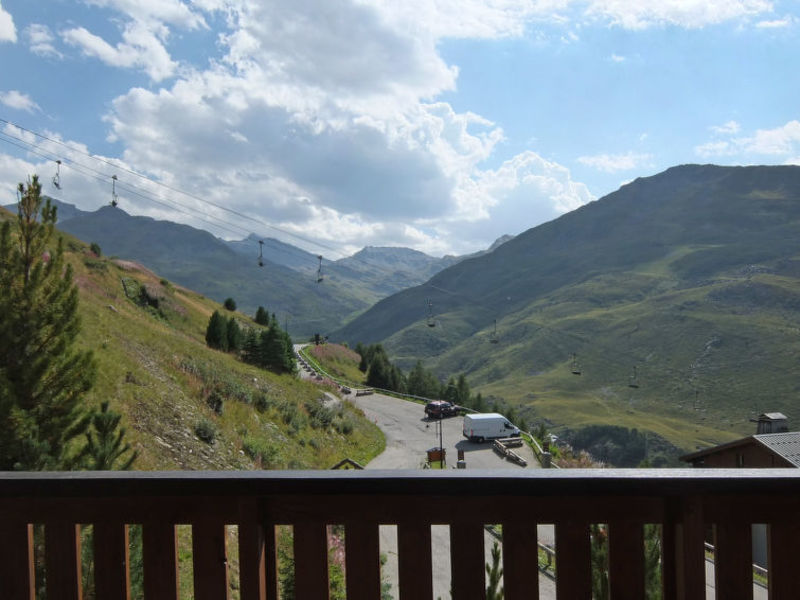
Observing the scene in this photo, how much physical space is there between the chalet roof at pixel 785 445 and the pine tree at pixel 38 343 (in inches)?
896

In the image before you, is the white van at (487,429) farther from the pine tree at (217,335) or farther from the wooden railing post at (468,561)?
the wooden railing post at (468,561)

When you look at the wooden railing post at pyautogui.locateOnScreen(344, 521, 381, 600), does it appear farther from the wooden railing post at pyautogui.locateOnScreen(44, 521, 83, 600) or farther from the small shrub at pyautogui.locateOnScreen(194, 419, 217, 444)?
the small shrub at pyautogui.locateOnScreen(194, 419, 217, 444)

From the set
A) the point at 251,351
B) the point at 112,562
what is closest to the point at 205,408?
the point at 251,351

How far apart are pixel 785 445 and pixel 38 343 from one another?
2514 cm

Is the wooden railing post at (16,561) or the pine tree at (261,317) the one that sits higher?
the pine tree at (261,317)

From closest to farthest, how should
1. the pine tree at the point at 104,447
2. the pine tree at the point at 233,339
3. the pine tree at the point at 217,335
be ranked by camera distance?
the pine tree at the point at 104,447
the pine tree at the point at 217,335
the pine tree at the point at 233,339

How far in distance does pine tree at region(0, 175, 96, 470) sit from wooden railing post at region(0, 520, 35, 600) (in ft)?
22.9

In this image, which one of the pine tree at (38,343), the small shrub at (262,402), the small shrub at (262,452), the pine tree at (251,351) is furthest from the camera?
the pine tree at (251,351)

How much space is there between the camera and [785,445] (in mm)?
21094

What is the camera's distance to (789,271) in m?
199

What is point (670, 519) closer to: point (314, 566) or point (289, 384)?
point (314, 566)

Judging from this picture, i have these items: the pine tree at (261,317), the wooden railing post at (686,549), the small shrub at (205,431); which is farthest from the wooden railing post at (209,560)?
the pine tree at (261,317)

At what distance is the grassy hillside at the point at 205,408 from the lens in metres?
13.7

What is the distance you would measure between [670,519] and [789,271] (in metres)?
245
